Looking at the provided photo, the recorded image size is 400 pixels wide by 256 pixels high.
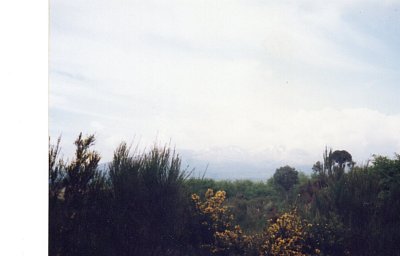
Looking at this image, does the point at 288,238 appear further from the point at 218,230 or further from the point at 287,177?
the point at 287,177

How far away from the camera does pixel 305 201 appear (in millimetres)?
10805

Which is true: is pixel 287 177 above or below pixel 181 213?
above

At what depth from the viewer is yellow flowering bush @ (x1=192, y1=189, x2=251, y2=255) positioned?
A: 7520 millimetres

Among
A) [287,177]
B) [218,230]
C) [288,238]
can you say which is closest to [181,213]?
[218,230]

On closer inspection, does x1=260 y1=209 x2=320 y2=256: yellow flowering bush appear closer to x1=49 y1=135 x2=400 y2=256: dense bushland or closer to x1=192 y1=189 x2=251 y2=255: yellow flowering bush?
x1=49 y1=135 x2=400 y2=256: dense bushland

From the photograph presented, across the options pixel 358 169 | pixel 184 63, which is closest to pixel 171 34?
pixel 184 63

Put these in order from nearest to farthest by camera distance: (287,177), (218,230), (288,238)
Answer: (288,238)
(218,230)
(287,177)

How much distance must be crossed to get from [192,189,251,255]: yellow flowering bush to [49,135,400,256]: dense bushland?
0.06ft

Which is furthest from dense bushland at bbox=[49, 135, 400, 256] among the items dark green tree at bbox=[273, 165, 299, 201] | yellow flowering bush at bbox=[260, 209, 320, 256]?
dark green tree at bbox=[273, 165, 299, 201]

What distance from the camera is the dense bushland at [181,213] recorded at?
616 centimetres

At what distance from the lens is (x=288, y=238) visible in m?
7.17

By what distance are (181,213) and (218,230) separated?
928 millimetres
